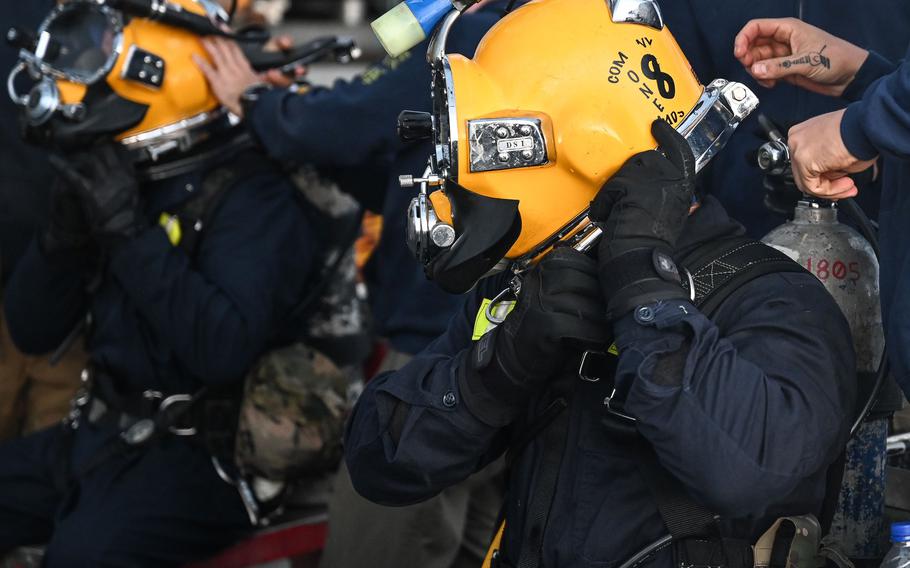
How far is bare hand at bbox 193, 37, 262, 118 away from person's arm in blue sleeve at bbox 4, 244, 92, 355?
2.26 feet

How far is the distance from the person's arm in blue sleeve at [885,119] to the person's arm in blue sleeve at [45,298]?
254 cm

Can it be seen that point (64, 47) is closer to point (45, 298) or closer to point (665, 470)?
point (45, 298)

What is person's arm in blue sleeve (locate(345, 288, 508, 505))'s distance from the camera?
6.50 ft

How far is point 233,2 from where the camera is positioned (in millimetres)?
3795

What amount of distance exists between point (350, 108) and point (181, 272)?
67 centimetres

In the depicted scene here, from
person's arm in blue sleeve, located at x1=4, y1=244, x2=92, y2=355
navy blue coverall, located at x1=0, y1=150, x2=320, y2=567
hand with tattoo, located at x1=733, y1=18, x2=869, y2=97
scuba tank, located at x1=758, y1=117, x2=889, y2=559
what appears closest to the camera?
scuba tank, located at x1=758, y1=117, x2=889, y2=559

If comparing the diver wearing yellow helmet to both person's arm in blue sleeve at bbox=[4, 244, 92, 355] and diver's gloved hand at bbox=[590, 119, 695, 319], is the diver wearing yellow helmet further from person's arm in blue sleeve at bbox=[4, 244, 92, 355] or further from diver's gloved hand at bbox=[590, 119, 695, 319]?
person's arm in blue sleeve at bbox=[4, 244, 92, 355]

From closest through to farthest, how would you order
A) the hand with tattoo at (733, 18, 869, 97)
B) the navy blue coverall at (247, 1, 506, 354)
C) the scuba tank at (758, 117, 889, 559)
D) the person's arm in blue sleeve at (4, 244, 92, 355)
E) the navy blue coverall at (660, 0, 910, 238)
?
the scuba tank at (758, 117, 889, 559) → the hand with tattoo at (733, 18, 869, 97) → the navy blue coverall at (660, 0, 910, 238) → the navy blue coverall at (247, 1, 506, 354) → the person's arm in blue sleeve at (4, 244, 92, 355)

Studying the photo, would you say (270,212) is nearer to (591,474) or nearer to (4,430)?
(4,430)

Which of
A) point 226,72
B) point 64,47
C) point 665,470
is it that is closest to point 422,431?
point 665,470

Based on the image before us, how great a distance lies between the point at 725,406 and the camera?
1641 millimetres

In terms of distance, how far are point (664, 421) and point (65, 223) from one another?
2319mm

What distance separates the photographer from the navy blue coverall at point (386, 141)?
3123mm

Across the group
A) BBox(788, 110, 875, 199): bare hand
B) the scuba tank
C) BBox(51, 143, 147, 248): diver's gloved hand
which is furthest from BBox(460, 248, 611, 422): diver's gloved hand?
BBox(51, 143, 147, 248): diver's gloved hand
